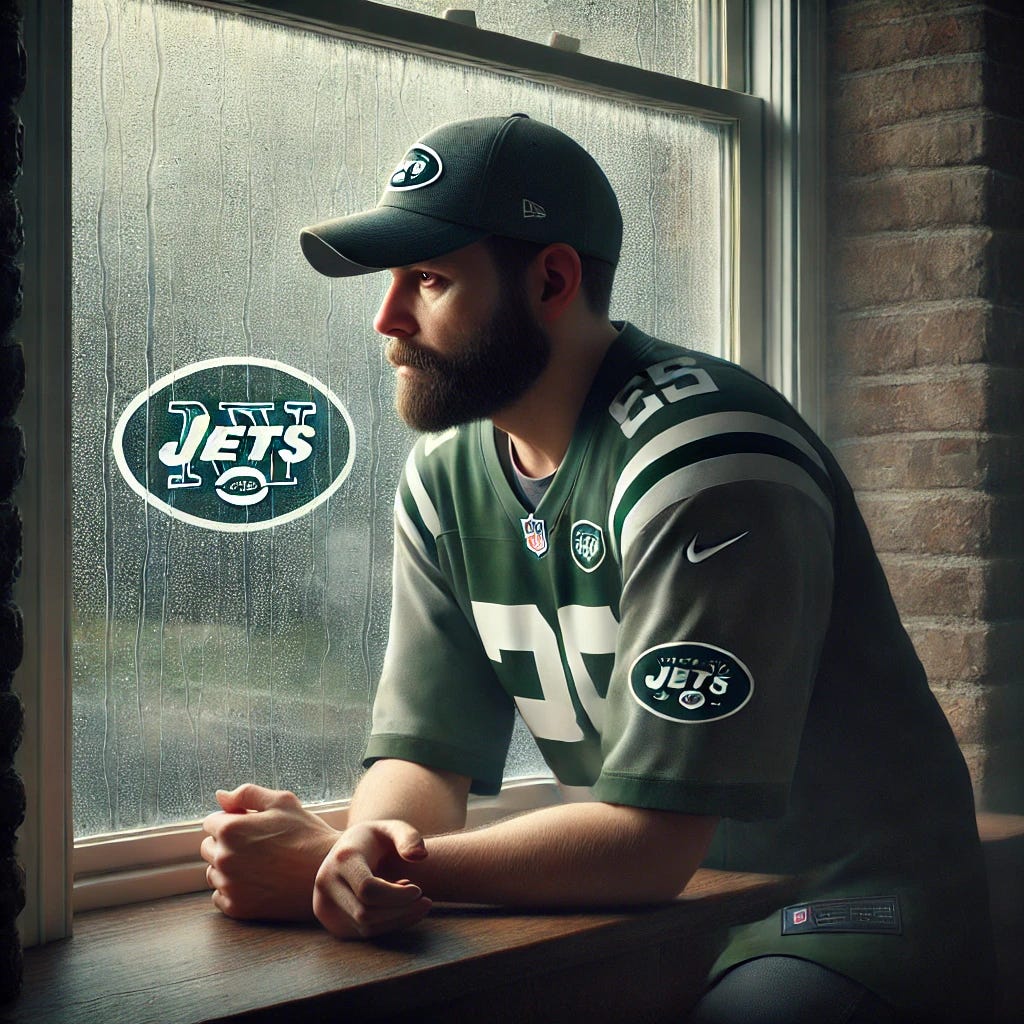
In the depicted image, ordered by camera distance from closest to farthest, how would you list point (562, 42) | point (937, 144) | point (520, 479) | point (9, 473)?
1. point (9, 473)
2. point (520, 479)
3. point (562, 42)
4. point (937, 144)

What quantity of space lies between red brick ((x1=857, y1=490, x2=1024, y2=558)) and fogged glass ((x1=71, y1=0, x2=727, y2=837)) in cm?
78

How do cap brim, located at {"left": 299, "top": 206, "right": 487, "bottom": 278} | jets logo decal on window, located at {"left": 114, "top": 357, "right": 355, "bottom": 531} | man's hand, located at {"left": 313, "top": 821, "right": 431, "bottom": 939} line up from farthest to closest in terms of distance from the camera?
jets logo decal on window, located at {"left": 114, "top": 357, "right": 355, "bottom": 531} → cap brim, located at {"left": 299, "top": 206, "right": 487, "bottom": 278} → man's hand, located at {"left": 313, "top": 821, "right": 431, "bottom": 939}

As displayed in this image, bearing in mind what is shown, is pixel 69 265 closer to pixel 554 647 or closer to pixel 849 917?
pixel 554 647

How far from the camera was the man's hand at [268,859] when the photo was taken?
1298 mm

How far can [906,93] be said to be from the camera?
6.18 ft

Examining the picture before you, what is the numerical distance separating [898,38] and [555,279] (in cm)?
85

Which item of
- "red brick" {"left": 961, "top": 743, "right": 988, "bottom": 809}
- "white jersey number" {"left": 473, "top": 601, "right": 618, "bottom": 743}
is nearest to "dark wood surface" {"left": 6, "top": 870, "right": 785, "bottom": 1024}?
"white jersey number" {"left": 473, "top": 601, "right": 618, "bottom": 743}

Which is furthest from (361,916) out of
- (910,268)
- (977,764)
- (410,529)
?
(910,268)

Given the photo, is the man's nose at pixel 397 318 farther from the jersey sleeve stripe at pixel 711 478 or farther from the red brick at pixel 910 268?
the red brick at pixel 910 268

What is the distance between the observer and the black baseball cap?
4.45 feet

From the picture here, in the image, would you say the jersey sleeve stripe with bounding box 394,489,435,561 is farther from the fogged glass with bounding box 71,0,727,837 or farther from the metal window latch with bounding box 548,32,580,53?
the metal window latch with bounding box 548,32,580,53

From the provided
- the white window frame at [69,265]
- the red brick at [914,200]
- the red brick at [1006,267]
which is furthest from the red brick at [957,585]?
the red brick at [914,200]

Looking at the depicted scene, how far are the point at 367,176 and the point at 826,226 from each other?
79cm

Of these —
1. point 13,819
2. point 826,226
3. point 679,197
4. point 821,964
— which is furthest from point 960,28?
point 13,819
